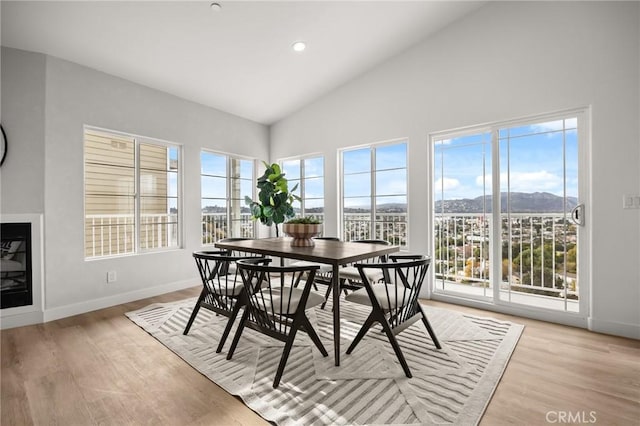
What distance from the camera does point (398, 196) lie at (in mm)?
4086

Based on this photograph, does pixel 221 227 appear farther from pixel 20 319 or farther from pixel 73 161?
pixel 20 319

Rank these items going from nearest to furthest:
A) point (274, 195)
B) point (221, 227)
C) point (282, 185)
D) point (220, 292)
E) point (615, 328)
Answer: point (220, 292) → point (615, 328) → point (282, 185) → point (274, 195) → point (221, 227)

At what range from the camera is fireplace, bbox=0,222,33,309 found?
9.50 feet

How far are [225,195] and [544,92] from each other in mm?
4388

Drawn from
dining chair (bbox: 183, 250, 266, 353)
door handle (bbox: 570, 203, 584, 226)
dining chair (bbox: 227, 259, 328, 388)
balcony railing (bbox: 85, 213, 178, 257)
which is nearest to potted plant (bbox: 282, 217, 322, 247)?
dining chair (bbox: 183, 250, 266, 353)

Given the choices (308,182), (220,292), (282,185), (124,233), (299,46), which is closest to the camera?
(220,292)

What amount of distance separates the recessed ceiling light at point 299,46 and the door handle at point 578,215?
3315 mm

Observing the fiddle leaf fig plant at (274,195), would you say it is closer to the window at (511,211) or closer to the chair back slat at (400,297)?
the window at (511,211)

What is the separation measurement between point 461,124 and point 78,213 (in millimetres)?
4440

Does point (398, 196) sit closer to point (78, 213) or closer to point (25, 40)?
point (78, 213)

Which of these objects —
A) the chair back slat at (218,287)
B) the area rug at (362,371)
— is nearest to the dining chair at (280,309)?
the area rug at (362,371)

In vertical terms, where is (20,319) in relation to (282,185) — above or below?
below

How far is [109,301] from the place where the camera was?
3.50 meters

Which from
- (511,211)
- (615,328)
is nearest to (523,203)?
(511,211)
